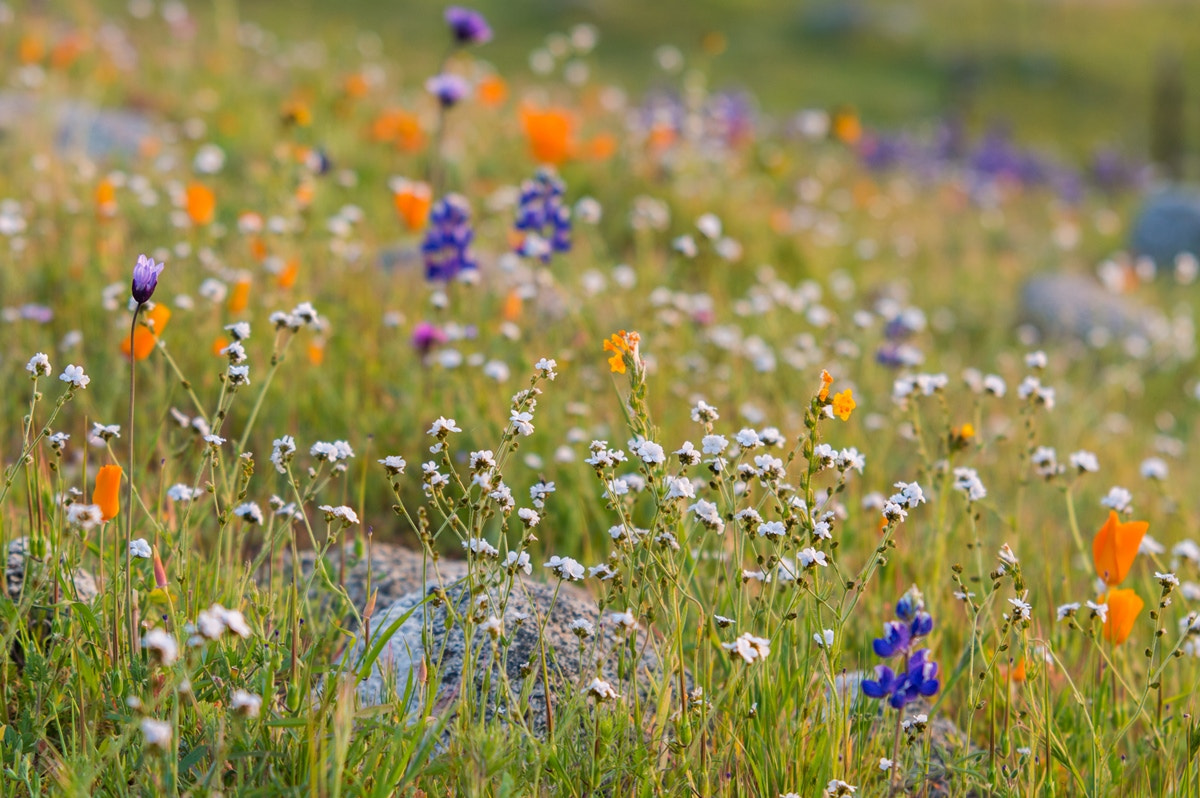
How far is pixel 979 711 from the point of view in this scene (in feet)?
8.67

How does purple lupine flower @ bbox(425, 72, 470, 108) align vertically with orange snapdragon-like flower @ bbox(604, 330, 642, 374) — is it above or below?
above

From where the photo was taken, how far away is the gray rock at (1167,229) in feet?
29.6

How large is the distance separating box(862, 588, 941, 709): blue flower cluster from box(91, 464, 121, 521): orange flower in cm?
150

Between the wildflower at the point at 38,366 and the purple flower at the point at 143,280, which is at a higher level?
the purple flower at the point at 143,280

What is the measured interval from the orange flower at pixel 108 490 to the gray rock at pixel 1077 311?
5867 mm

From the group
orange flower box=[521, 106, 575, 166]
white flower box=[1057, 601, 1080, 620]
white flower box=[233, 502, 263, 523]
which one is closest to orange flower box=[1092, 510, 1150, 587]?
white flower box=[1057, 601, 1080, 620]

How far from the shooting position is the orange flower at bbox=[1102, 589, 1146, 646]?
237 cm

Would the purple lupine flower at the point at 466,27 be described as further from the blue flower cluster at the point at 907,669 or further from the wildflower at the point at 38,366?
the blue flower cluster at the point at 907,669

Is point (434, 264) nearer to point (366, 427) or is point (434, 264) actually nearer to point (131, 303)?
point (366, 427)

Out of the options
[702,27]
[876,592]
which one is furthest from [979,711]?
[702,27]

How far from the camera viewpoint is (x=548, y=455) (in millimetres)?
3621

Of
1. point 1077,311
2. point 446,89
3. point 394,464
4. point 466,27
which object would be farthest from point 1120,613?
point 1077,311

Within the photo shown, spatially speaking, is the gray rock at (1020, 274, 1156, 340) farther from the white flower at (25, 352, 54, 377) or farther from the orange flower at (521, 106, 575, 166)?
the white flower at (25, 352, 54, 377)

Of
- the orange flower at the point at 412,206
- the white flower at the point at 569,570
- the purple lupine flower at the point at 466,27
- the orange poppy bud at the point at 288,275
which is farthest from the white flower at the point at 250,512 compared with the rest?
the purple lupine flower at the point at 466,27
